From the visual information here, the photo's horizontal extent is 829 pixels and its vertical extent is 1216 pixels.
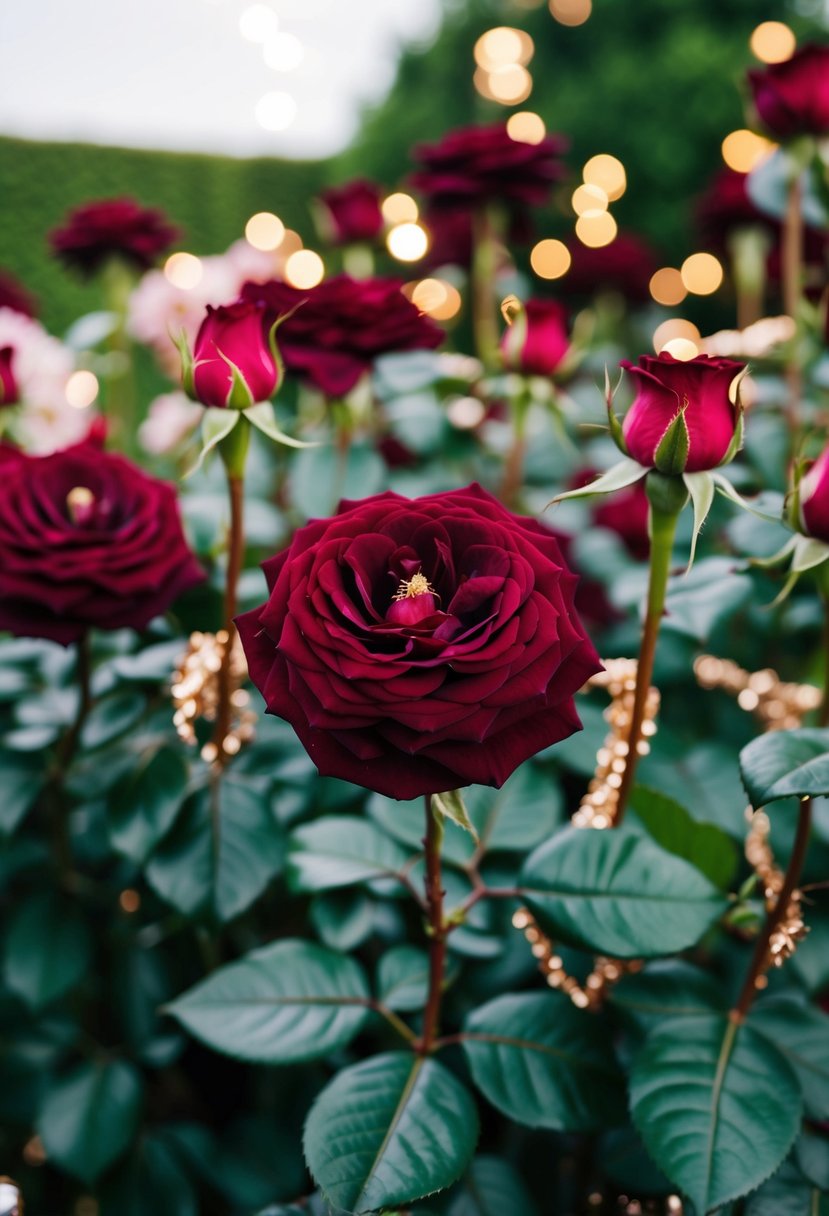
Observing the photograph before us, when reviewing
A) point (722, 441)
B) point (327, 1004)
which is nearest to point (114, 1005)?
point (327, 1004)

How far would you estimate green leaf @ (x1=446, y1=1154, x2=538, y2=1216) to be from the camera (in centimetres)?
65

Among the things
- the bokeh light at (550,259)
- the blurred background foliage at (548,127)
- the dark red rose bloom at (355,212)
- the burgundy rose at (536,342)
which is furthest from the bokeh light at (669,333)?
the blurred background foliage at (548,127)

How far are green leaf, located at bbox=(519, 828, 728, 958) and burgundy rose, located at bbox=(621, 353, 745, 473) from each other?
0.78 feet

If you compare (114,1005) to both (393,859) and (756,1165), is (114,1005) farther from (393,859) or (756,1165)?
(756,1165)

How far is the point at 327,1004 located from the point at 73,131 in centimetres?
444

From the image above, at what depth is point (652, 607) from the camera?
551 millimetres

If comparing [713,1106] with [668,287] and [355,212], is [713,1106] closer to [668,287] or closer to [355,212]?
[355,212]

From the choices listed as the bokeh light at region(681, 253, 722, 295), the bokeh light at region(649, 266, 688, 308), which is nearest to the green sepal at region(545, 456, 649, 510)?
the bokeh light at region(681, 253, 722, 295)

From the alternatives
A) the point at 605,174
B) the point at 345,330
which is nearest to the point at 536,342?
the point at 345,330

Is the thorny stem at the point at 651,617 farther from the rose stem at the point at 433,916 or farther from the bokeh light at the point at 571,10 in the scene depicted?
the bokeh light at the point at 571,10

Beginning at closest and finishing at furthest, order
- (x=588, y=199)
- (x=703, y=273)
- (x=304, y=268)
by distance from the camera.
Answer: (x=304, y=268)
(x=588, y=199)
(x=703, y=273)

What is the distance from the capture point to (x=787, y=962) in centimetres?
69

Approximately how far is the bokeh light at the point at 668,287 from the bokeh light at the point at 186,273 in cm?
184

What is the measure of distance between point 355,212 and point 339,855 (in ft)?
2.84
